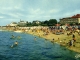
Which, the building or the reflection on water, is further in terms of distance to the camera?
the building

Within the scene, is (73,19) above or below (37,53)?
above

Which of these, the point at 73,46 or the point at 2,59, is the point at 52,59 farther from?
the point at 73,46

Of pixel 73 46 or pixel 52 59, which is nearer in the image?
pixel 52 59

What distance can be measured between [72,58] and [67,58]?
703 millimetres

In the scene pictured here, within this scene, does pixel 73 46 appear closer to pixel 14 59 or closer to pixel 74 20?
pixel 14 59

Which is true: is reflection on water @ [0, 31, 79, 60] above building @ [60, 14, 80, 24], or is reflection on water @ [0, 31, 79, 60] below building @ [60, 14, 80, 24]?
below

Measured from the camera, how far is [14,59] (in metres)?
25.0

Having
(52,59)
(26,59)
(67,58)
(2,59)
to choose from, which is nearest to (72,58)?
(67,58)

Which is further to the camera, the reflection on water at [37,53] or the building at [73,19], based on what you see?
the building at [73,19]

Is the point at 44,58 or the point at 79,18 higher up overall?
the point at 79,18

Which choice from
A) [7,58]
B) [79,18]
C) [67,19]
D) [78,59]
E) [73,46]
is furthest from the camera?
[67,19]

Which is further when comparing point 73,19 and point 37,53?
point 73,19

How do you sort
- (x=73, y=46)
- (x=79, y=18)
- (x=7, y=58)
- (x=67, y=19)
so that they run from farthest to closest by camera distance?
1. (x=67, y=19)
2. (x=79, y=18)
3. (x=73, y=46)
4. (x=7, y=58)

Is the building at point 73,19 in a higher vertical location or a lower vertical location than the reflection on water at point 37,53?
higher
